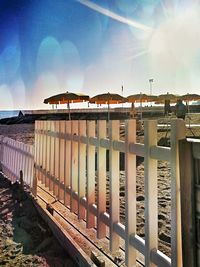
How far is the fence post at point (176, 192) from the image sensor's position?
1952 mm

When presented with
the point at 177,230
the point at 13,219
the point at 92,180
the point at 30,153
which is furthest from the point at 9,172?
the point at 177,230

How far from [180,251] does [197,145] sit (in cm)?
71

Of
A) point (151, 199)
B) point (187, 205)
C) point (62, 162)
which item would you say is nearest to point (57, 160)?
point (62, 162)

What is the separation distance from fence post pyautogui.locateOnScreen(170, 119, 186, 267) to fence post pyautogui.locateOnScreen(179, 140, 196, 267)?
6 centimetres

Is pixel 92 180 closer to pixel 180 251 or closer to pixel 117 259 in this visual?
pixel 117 259

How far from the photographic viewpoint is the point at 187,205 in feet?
6.07

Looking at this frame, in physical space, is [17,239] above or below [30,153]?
below

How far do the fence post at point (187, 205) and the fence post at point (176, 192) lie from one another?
6 cm

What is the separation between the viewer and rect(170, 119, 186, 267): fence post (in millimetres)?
1952

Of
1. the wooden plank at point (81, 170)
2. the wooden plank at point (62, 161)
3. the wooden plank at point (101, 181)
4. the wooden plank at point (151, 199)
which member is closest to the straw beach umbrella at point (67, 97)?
the wooden plank at point (62, 161)

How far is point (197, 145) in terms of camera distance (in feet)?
5.86

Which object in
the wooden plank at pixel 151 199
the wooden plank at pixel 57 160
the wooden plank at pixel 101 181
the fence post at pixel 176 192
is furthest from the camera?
the wooden plank at pixel 57 160

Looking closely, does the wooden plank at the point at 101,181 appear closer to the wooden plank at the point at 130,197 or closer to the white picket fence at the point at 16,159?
the wooden plank at the point at 130,197

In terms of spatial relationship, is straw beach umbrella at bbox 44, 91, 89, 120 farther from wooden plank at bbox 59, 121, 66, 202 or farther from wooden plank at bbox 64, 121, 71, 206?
wooden plank at bbox 64, 121, 71, 206
